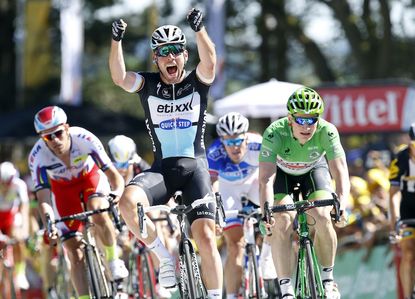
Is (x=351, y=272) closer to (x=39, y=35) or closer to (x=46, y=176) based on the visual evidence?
(x=46, y=176)

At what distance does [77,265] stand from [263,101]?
7853 mm

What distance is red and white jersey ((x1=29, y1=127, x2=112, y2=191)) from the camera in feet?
38.6

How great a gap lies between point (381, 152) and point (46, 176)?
10.1 m


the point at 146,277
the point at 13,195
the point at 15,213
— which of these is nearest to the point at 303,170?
the point at 146,277

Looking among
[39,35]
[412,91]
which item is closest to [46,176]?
[412,91]

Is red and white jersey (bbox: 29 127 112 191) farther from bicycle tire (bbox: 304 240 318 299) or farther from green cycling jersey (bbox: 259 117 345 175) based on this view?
bicycle tire (bbox: 304 240 318 299)

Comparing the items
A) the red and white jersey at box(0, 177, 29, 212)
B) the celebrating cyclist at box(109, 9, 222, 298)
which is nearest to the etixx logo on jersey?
the celebrating cyclist at box(109, 9, 222, 298)

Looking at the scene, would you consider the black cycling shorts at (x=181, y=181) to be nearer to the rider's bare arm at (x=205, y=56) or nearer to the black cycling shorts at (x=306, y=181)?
the rider's bare arm at (x=205, y=56)

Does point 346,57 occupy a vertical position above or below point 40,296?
above

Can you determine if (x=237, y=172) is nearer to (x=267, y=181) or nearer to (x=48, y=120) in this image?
(x=48, y=120)

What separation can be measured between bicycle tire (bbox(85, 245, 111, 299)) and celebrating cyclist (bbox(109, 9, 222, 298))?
1.41 m

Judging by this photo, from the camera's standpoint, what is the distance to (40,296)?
2053 cm

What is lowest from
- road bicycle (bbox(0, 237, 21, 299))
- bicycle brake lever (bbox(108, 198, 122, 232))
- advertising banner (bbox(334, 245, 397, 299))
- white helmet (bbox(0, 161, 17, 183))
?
advertising banner (bbox(334, 245, 397, 299))

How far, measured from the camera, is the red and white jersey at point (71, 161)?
38.6 feet
